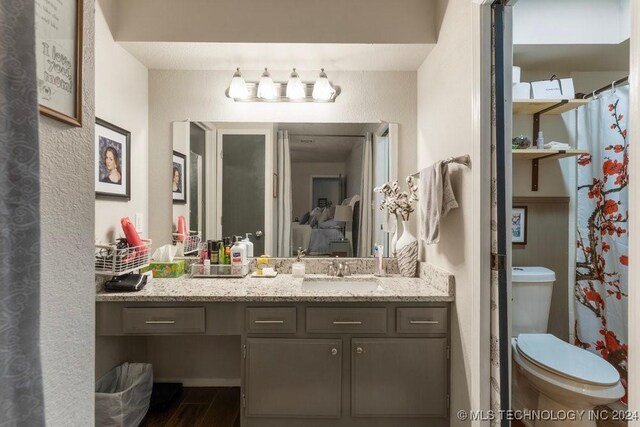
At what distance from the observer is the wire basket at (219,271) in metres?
2.16

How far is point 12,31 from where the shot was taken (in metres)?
0.52

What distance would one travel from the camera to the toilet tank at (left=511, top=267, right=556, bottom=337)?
2057 millimetres

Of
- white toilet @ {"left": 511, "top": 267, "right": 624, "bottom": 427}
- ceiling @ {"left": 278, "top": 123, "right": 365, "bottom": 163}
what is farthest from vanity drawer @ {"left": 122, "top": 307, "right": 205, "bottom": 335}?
white toilet @ {"left": 511, "top": 267, "right": 624, "bottom": 427}

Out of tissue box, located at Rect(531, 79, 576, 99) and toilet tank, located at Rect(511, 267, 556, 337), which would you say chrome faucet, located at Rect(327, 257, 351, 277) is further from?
tissue box, located at Rect(531, 79, 576, 99)

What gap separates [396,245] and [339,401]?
100 cm

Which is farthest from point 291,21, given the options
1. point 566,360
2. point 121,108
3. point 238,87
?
point 566,360

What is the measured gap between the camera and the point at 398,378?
1752 millimetres

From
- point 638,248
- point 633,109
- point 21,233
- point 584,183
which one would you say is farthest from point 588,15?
point 21,233

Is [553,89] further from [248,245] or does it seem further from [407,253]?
[248,245]

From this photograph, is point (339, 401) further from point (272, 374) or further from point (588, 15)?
point (588, 15)

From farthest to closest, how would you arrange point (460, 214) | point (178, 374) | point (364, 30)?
point (178, 374)
point (364, 30)
point (460, 214)

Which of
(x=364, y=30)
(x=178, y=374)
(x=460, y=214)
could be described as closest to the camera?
(x=460, y=214)

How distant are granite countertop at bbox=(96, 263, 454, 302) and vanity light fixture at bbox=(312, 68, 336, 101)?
1256mm

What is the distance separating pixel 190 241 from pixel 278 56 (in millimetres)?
1386
